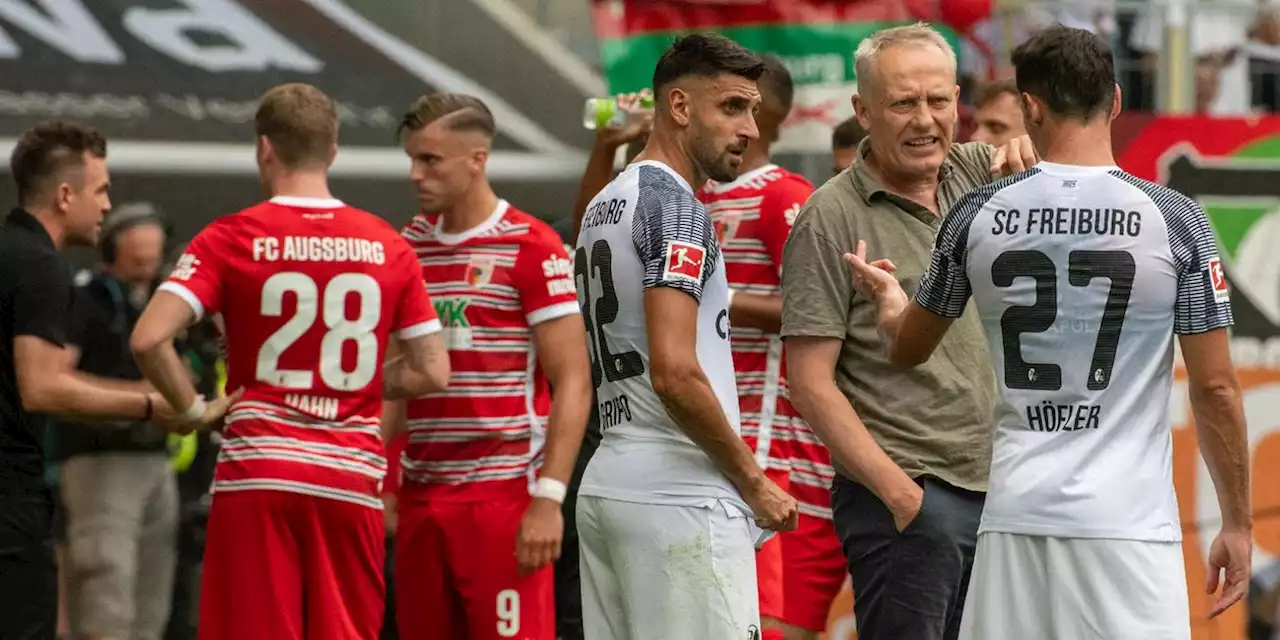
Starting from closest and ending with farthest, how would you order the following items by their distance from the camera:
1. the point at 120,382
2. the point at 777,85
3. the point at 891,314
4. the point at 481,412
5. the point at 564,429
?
the point at 891,314
the point at 564,429
the point at 481,412
the point at 777,85
the point at 120,382

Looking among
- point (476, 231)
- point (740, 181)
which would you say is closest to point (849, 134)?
point (740, 181)

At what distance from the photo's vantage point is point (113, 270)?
816 centimetres

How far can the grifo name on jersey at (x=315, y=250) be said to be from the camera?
5.43 metres

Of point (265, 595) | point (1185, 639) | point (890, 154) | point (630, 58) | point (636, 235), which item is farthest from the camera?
point (630, 58)

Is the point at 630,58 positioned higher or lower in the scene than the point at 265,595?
higher

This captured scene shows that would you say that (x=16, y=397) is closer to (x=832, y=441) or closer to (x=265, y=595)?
(x=265, y=595)

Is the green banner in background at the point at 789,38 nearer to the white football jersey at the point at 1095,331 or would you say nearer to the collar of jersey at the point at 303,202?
the collar of jersey at the point at 303,202

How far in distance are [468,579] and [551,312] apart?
0.90m

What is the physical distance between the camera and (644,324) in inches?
172

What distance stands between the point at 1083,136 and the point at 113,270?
17.5ft

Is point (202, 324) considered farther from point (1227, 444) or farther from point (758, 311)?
point (1227, 444)

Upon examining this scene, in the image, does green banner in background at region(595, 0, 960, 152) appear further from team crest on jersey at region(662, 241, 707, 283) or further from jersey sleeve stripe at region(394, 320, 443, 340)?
team crest on jersey at region(662, 241, 707, 283)

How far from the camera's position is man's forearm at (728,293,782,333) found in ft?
19.4

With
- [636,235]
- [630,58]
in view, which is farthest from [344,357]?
[630,58]
